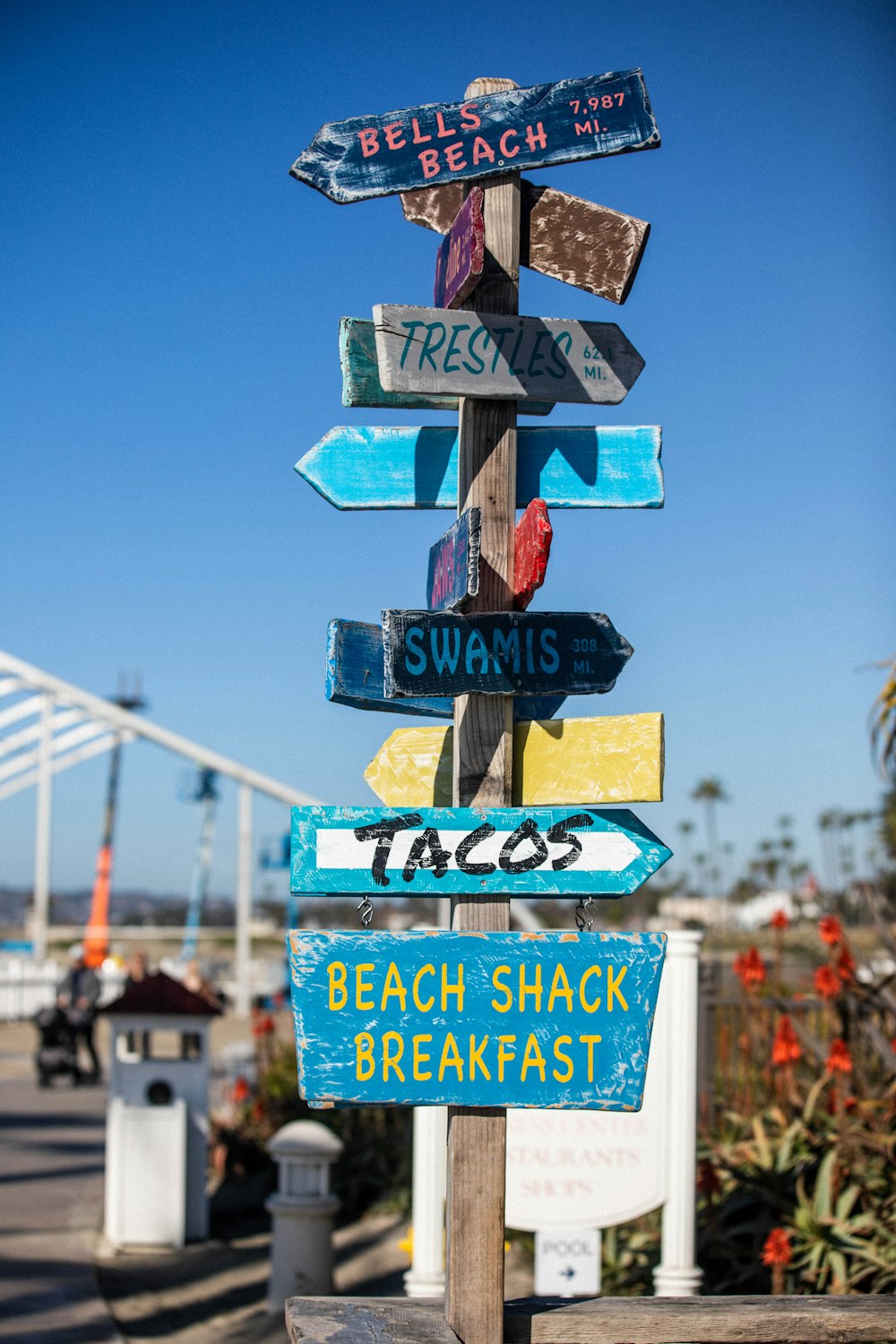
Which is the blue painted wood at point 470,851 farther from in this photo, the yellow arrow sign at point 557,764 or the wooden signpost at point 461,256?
the wooden signpost at point 461,256

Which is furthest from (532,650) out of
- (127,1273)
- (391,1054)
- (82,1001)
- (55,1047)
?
(82,1001)

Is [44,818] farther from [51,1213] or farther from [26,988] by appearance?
[51,1213]

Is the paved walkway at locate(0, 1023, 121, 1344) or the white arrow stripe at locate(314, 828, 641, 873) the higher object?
the white arrow stripe at locate(314, 828, 641, 873)

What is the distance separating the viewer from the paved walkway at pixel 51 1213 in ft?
21.2

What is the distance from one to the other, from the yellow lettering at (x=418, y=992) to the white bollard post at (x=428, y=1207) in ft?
6.38

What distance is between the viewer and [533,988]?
3074mm

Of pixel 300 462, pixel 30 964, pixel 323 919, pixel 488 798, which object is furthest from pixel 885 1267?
pixel 323 919

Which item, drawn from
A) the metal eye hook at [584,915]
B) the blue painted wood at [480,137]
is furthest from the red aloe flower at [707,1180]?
the blue painted wood at [480,137]

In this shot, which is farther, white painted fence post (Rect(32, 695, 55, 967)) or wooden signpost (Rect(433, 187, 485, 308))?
white painted fence post (Rect(32, 695, 55, 967))

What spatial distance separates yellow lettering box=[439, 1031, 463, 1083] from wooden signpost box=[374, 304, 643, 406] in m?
1.48

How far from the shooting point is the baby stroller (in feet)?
49.8

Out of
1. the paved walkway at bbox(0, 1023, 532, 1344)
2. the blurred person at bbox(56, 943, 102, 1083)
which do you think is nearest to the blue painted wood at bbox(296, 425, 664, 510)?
the paved walkway at bbox(0, 1023, 532, 1344)

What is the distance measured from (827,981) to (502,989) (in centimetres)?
377

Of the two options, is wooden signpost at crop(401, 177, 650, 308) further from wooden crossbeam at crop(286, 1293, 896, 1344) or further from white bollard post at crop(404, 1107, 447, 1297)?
white bollard post at crop(404, 1107, 447, 1297)
